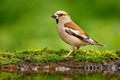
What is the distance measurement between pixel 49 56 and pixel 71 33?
0.47 meters

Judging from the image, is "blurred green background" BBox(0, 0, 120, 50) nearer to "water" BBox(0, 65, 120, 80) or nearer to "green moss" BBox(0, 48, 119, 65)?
"green moss" BBox(0, 48, 119, 65)

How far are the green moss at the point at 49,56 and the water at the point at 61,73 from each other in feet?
0.44

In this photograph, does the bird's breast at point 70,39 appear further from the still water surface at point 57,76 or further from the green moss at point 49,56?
the still water surface at point 57,76

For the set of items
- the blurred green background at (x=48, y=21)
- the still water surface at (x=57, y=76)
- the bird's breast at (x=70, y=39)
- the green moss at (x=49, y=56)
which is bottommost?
the still water surface at (x=57, y=76)

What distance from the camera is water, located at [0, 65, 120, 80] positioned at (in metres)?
6.19

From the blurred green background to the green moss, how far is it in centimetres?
220

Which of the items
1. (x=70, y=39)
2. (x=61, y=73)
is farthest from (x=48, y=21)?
(x=61, y=73)

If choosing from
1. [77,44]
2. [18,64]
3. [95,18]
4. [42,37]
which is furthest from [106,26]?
[18,64]

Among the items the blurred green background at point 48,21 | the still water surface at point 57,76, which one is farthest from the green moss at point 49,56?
the blurred green background at point 48,21

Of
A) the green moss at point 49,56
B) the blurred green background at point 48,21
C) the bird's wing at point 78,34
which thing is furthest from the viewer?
the blurred green background at point 48,21

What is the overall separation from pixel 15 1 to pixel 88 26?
4.67ft

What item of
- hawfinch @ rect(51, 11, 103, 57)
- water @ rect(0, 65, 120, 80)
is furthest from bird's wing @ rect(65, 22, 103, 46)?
water @ rect(0, 65, 120, 80)

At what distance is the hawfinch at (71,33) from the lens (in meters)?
7.09

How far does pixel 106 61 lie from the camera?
6.73 meters
